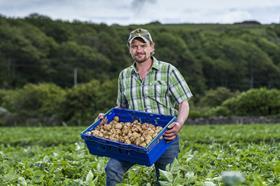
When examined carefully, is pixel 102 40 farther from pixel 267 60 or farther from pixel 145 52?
pixel 145 52

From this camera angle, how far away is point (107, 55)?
7612 cm

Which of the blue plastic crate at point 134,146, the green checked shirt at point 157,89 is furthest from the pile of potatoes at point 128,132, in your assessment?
the green checked shirt at point 157,89

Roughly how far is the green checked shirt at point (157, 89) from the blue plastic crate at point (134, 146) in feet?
0.39

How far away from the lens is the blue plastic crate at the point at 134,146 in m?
4.25

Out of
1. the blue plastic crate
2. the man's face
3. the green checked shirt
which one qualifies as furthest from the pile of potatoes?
the man's face

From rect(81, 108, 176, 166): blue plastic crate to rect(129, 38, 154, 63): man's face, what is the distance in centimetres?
49

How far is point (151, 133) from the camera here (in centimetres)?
442

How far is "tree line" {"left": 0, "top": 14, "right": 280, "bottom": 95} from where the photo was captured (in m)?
70.1

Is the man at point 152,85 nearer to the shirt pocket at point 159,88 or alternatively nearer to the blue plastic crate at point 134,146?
the shirt pocket at point 159,88

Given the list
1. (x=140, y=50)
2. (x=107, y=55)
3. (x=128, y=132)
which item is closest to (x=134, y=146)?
(x=128, y=132)

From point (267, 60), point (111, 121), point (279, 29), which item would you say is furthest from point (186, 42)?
point (111, 121)

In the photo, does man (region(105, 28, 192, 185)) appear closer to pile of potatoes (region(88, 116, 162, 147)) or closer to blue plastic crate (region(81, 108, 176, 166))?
blue plastic crate (region(81, 108, 176, 166))

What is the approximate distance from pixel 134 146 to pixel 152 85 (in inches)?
31.6

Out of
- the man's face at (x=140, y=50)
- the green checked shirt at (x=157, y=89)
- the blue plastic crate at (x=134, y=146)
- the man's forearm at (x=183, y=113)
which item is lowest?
the blue plastic crate at (x=134, y=146)
